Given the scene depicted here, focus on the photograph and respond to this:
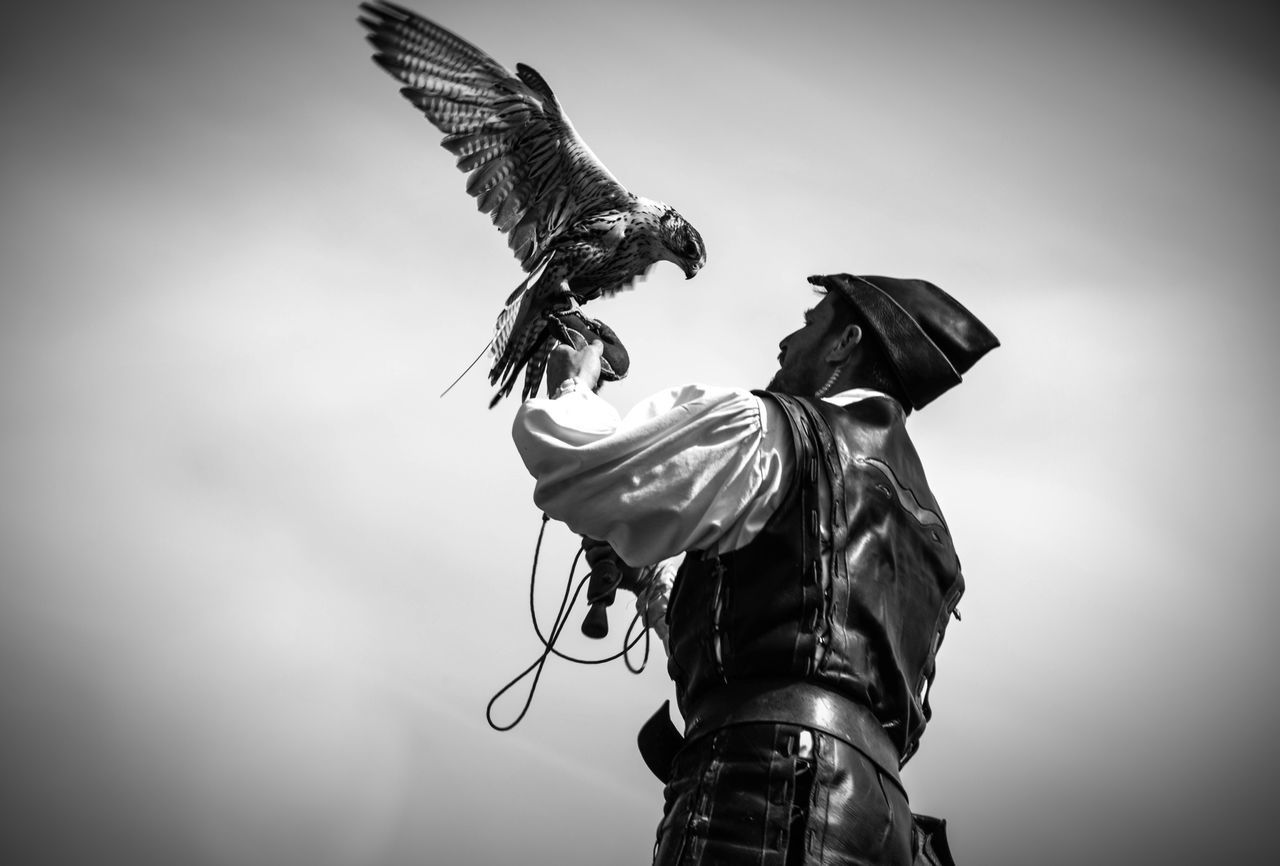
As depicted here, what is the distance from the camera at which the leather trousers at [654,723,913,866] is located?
1.92 m

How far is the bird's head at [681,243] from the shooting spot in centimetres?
495

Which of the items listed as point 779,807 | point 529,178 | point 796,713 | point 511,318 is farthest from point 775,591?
point 529,178

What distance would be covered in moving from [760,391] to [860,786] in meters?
0.85

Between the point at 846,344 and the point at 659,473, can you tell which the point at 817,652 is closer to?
the point at 659,473

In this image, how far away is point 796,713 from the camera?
2057 millimetres

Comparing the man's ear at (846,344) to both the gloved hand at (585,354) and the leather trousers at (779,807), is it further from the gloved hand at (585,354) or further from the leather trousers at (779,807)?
the leather trousers at (779,807)

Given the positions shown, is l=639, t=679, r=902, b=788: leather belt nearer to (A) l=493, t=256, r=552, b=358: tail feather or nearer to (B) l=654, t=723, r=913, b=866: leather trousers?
(B) l=654, t=723, r=913, b=866: leather trousers

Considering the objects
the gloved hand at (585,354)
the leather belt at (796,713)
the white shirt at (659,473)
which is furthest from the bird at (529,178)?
the leather belt at (796,713)

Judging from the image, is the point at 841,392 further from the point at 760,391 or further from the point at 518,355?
the point at 518,355

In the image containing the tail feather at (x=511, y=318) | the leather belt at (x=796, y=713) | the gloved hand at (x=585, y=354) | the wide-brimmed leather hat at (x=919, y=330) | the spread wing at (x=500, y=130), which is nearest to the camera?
the leather belt at (x=796, y=713)

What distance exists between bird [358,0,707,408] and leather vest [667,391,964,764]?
6.93ft

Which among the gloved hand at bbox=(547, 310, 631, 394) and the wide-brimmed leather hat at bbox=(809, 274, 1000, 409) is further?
the wide-brimmed leather hat at bbox=(809, 274, 1000, 409)

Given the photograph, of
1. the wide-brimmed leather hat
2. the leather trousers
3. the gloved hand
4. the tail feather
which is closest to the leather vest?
the leather trousers

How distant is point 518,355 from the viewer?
4.23 meters
